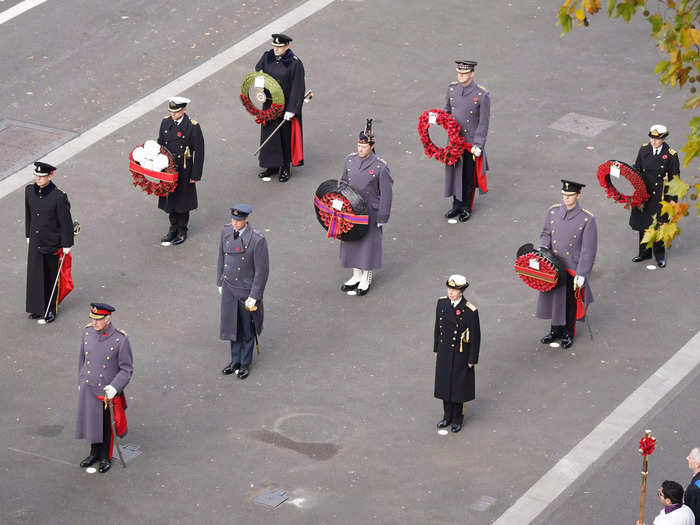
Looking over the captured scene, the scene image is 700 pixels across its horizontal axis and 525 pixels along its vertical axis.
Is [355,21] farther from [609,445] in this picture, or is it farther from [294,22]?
[609,445]

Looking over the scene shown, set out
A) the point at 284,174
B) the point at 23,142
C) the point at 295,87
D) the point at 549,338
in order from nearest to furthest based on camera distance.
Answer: the point at 549,338 → the point at 295,87 → the point at 284,174 → the point at 23,142

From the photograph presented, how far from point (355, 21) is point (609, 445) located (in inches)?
493

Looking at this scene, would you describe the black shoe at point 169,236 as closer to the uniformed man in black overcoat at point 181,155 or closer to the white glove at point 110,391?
the uniformed man in black overcoat at point 181,155

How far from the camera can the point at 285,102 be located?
21.3 metres

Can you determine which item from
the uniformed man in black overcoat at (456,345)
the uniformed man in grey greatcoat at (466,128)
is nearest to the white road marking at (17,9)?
the uniformed man in grey greatcoat at (466,128)

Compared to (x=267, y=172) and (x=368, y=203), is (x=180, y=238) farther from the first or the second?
(x=368, y=203)

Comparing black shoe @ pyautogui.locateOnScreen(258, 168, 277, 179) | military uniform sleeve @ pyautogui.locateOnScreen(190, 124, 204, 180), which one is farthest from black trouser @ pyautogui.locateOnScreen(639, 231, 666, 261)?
military uniform sleeve @ pyautogui.locateOnScreen(190, 124, 204, 180)

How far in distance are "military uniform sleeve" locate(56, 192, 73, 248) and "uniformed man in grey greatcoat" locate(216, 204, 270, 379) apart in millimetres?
2115

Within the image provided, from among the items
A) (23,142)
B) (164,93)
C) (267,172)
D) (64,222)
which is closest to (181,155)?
(267,172)

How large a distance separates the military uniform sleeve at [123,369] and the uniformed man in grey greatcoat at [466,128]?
6.51 m

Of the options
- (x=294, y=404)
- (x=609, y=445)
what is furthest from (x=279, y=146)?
(x=609, y=445)

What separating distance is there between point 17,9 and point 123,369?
13.3 metres

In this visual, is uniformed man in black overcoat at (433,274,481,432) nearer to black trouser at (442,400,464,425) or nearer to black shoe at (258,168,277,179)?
black trouser at (442,400,464,425)

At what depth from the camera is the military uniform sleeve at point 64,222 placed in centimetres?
1792
